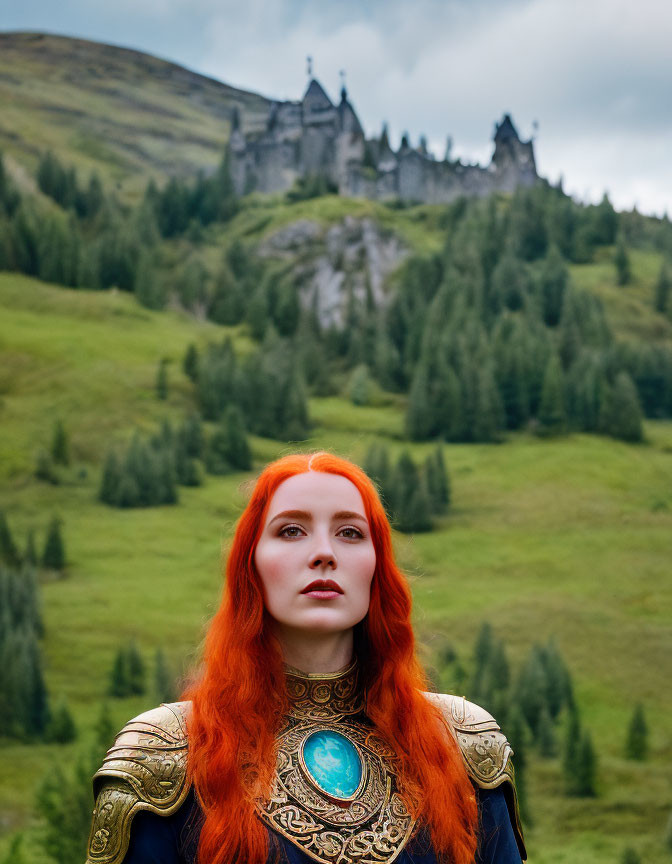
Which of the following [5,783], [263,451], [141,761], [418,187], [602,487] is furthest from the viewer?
[418,187]

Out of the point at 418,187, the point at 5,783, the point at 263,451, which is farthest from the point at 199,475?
the point at 418,187

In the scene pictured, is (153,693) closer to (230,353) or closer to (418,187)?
(230,353)

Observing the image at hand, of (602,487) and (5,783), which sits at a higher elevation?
(602,487)

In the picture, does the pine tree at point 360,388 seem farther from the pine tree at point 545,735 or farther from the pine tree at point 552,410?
the pine tree at point 545,735

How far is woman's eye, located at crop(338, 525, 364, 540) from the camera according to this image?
5.40 metres

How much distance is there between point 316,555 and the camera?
5.22 metres

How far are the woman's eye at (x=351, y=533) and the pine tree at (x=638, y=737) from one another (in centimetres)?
6118

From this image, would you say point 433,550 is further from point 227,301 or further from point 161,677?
point 227,301

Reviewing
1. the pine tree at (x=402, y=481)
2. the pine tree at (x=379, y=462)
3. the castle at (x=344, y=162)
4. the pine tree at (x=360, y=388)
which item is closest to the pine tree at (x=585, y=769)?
the pine tree at (x=402, y=481)

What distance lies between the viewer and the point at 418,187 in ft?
582

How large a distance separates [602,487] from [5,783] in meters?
57.1

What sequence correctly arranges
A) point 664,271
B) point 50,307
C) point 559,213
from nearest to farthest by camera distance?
point 50,307 → point 664,271 → point 559,213

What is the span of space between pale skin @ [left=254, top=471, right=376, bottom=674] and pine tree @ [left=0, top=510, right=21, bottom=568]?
82333 mm

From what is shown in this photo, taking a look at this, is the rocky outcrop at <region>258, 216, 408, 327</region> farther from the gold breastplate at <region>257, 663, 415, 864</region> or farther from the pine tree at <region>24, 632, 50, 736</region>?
the gold breastplate at <region>257, 663, 415, 864</region>
